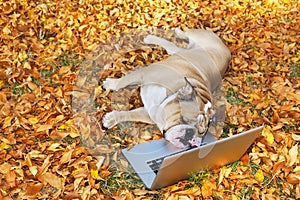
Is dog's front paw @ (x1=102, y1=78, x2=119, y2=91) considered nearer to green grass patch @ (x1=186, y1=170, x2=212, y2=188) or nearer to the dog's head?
the dog's head

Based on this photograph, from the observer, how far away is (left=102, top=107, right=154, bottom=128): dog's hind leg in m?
3.32

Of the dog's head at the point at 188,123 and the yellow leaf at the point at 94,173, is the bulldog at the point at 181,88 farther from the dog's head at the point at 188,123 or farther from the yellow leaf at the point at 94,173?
the yellow leaf at the point at 94,173

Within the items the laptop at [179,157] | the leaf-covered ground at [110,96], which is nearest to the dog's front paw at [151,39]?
the leaf-covered ground at [110,96]

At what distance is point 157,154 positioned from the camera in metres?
3.10

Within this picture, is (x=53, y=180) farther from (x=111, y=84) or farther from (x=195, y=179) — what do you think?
(x=111, y=84)

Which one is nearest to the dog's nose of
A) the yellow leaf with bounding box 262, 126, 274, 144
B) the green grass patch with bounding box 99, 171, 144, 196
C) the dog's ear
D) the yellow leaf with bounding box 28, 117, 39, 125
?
the dog's ear

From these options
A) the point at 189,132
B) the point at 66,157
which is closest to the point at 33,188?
the point at 66,157

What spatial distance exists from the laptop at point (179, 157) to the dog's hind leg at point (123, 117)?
0.76 ft

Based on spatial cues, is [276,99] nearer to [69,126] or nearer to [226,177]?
[226,177]

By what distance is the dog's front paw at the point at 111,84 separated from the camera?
3.67 metres

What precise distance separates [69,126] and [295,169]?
180cm

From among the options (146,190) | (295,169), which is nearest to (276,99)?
(295,169)

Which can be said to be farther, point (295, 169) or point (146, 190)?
point (295, 169)

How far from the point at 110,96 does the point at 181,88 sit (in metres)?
0.92
